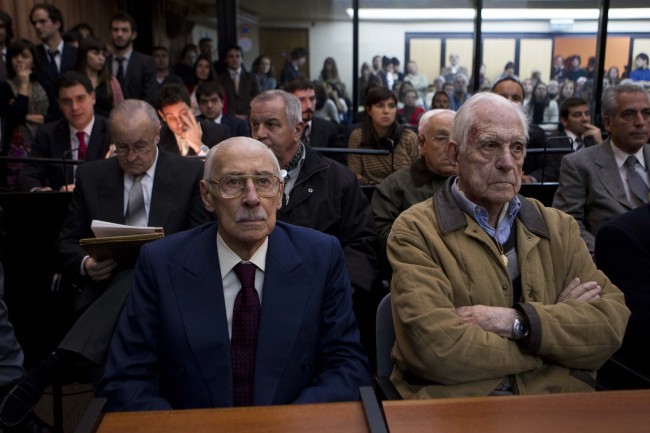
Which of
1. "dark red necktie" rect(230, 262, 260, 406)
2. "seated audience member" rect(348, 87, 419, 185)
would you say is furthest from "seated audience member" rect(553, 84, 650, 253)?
"dark red necktie" rect(230, 262, 260, 406)

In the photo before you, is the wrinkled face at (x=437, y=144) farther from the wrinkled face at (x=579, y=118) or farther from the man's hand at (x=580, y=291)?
the wrinkled face at (x=579, y=118)

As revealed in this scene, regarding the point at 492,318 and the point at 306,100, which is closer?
the point at 492,318

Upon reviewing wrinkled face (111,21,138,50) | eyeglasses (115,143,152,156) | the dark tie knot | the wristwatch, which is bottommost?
the wristwatch

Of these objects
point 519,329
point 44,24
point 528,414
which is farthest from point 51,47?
point 528,414

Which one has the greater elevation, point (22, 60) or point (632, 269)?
point (22, 60)

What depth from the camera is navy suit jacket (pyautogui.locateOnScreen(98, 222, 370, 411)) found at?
5.98ft

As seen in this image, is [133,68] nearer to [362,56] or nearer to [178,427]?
[362,56]

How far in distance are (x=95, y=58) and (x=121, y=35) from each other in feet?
3.27

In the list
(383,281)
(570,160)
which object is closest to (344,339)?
(383,281)

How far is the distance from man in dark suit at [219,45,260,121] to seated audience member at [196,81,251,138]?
2001mm

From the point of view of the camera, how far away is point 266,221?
1.96m

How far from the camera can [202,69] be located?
7367 millimetres

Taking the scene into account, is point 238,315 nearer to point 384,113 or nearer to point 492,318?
point 492,318

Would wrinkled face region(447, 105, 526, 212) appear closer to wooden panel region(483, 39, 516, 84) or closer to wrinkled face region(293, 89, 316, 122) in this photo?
wrinkled face region(293, 89, 316, 122)
